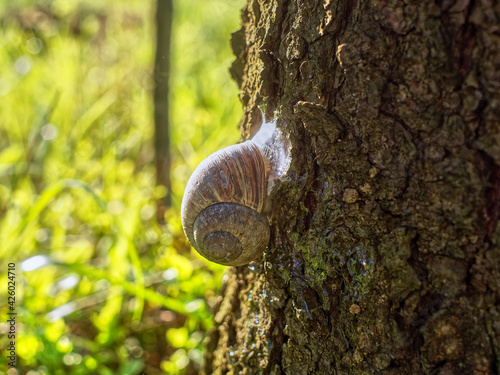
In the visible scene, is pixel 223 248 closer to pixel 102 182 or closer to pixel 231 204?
pixel 231 204

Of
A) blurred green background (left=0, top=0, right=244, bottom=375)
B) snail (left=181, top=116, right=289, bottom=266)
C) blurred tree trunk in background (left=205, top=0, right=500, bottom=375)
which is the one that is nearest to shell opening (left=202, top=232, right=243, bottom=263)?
snail (left=181, top=116, right=289, bottom=266)

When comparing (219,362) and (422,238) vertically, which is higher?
(422,238)

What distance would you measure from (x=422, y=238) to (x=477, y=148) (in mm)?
213

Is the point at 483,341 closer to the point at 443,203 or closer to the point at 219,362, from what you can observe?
the point at 443,203

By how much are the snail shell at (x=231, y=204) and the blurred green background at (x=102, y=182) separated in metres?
0.56

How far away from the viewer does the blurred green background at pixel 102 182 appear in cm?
167

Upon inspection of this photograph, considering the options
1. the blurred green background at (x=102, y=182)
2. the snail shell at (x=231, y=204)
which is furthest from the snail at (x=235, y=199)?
the blurred green background at (x=102, y=182)

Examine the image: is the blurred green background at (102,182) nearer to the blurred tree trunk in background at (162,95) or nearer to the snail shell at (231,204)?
the blurred tree trunk in background at (162,95)

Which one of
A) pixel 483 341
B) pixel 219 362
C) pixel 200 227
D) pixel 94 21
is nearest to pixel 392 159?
pixel 483 341

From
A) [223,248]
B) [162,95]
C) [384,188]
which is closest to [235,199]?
[223,248]

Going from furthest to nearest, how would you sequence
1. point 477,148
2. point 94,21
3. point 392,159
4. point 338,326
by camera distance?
point 94,21 → point 338,326 → point 392,159 → point 477,148

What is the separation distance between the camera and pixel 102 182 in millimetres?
2799

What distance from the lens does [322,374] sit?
1.06 metres

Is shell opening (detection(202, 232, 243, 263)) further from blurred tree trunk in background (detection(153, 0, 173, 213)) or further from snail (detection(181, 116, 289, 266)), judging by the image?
blurred tree trunk in background (detection(153, 0, 173, 213))
